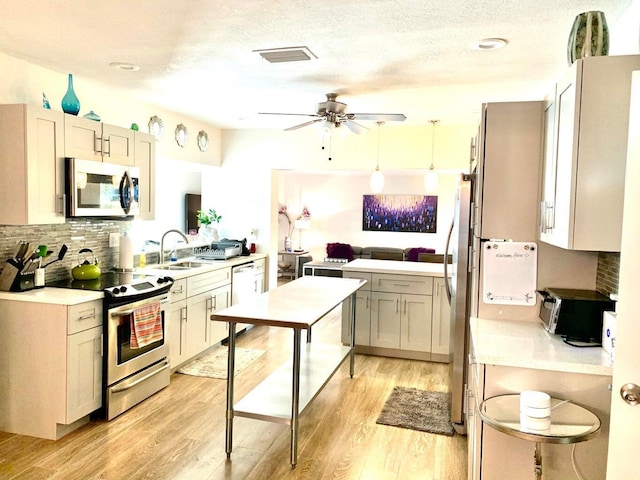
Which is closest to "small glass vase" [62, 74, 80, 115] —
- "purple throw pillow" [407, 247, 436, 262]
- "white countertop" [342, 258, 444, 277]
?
"white countertop" [342, 258, 444, 277]

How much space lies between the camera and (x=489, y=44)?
2.85 m

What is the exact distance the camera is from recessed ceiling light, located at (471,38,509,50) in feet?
9.13

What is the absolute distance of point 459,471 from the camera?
2791mm

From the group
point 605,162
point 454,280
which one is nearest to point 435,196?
point 454,280

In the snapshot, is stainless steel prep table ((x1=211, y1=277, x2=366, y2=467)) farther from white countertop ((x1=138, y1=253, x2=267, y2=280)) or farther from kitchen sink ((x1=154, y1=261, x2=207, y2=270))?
kitchen sink ((x1=154, y1=261, x2=207, y2=270))

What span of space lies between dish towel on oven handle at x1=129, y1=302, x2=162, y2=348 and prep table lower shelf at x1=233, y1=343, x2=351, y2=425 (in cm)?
92

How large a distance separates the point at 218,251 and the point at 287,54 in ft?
9.35

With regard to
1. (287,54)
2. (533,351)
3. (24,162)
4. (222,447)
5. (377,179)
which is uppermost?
(287,54)

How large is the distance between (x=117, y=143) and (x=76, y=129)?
16.0 inches

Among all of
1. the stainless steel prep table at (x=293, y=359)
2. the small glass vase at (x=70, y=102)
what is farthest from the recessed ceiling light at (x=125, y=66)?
the stainless steel prep table at (x=293, y=359)

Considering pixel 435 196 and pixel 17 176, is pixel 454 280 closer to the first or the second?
pixel 17 176

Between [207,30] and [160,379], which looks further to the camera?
[160,379]

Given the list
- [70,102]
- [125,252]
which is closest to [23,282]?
[125,252]

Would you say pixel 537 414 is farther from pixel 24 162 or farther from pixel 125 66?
pixel 125 66
